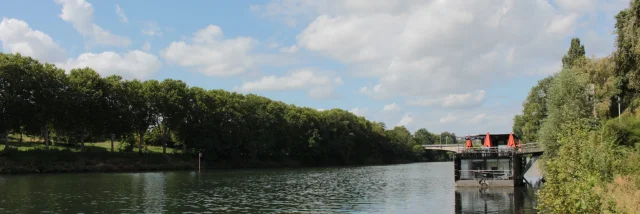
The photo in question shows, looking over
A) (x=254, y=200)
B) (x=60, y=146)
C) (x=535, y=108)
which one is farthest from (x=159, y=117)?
(x=535, y=108)

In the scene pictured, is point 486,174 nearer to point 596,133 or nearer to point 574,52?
point 596,133

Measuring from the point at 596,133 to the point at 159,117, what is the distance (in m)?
95.8

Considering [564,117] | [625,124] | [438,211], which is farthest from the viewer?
[564,117]

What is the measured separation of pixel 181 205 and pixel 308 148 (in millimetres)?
112154

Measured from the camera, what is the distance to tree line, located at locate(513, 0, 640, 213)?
22891mm

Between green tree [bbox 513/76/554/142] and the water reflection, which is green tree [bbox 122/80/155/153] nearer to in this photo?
the water reflection

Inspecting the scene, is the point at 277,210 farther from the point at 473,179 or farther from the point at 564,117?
the point at 564,117

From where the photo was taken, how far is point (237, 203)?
144 feet

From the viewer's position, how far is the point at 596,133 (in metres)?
37.2

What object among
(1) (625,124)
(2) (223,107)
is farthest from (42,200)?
(2) (223,107)

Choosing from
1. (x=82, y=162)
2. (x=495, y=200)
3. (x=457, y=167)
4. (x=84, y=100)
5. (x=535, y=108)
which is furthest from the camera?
(x=535, y=108)

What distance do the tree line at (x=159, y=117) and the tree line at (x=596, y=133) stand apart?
68.6 metres

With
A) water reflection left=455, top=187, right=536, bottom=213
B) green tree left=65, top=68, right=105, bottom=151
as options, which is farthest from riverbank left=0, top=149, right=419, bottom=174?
water reflection left=455, top=187, right=536, bottom=213

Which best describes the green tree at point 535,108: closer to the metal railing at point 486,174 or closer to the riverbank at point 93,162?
the metal railing at point 486,174
